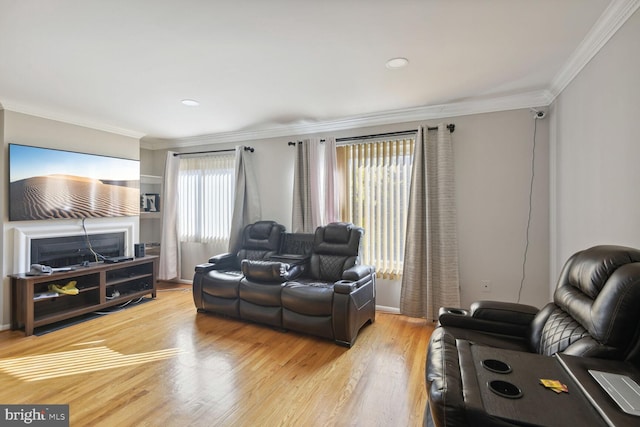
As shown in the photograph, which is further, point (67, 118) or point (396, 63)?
point (67, 118)

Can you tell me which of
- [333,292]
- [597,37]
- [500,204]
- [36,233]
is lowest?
[333,292]

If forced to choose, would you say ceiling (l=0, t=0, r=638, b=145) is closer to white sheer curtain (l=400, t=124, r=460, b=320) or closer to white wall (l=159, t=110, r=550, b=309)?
white wall (l=159, t=110, r=550, b=309)

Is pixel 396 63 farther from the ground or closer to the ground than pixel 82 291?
farther from the ground

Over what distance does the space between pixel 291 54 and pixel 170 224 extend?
→ 12.1 feet

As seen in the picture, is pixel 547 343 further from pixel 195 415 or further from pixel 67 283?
pixel 67 283

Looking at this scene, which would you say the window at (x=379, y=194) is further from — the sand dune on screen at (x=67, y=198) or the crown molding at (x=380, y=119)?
the sand dune on screen at (x=67, y=198)

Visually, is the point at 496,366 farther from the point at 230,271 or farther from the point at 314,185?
the point at 230,271

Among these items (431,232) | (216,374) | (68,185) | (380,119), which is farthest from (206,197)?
(431,232)

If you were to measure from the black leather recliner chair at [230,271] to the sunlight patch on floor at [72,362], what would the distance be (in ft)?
2.56

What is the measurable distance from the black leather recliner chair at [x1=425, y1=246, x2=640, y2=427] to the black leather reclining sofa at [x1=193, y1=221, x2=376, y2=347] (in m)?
1.08

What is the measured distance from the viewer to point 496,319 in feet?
6.35

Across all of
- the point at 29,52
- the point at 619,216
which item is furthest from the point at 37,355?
the point at 619,216

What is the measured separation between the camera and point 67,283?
3.49 meters

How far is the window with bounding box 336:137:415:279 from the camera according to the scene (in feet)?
11.8
